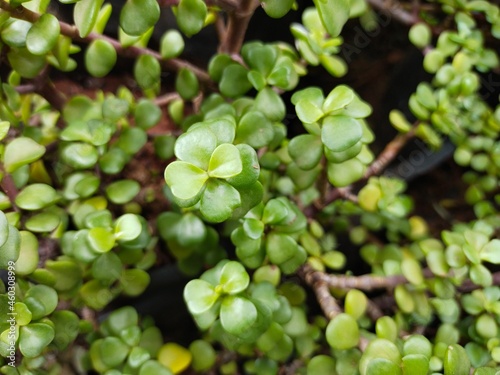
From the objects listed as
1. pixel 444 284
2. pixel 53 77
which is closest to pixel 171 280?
pixel 444 284

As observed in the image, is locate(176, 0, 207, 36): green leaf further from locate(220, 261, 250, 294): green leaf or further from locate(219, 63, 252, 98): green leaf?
locate(220, 261, 250, 294): green leaf

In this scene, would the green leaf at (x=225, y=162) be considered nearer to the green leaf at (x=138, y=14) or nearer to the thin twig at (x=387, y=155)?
the green leaf at (x=138, y=14)

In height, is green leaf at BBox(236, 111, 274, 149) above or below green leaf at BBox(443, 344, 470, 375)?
above

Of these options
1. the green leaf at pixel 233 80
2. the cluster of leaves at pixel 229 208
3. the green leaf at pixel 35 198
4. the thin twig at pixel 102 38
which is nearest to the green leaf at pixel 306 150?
the cluster of leaves at pixel 229 208

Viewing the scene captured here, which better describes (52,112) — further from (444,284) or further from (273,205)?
(444,284)

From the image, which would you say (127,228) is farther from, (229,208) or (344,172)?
(344,172)

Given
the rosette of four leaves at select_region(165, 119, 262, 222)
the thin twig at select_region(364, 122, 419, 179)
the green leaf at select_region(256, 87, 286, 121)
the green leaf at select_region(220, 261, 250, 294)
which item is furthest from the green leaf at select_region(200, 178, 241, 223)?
the thin twig at select_region(364, 122, 419, 179)

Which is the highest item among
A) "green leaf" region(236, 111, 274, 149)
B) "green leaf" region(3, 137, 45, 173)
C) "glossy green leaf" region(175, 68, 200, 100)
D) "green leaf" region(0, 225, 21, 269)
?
"green leaf" region(236, 111, 274, 149)
